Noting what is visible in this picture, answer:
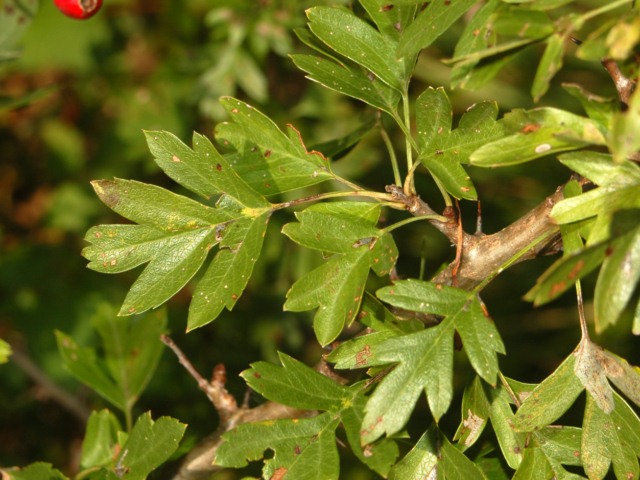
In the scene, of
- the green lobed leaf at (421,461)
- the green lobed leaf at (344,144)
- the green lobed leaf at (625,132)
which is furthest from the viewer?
the green lobed leaf at (344,144)

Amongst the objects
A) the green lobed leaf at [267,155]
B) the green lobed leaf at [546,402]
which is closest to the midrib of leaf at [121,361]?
the green lobed leaf at [267,155]

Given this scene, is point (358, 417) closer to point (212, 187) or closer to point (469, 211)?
point (212, 187)

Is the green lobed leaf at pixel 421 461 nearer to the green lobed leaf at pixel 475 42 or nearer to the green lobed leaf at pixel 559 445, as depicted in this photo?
the green lobed leaf at pixel 559 445

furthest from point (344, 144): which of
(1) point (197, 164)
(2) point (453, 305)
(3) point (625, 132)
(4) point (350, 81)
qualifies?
(3) point (625, 132)

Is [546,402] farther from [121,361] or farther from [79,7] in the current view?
[79,7]

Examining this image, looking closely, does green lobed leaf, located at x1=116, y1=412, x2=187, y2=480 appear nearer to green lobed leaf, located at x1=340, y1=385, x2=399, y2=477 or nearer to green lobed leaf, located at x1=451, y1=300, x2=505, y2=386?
green lobed leaf, located at x1=340, y1=385, x2=399, y2=477

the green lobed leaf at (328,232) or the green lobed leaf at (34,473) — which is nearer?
the green lobed leaf at (328,232)

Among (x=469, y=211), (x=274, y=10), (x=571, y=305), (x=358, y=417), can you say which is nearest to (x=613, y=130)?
(x=358, y=417)

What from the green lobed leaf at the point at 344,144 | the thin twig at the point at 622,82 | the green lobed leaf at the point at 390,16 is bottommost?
the green lobed leaf at the point at 344,144
